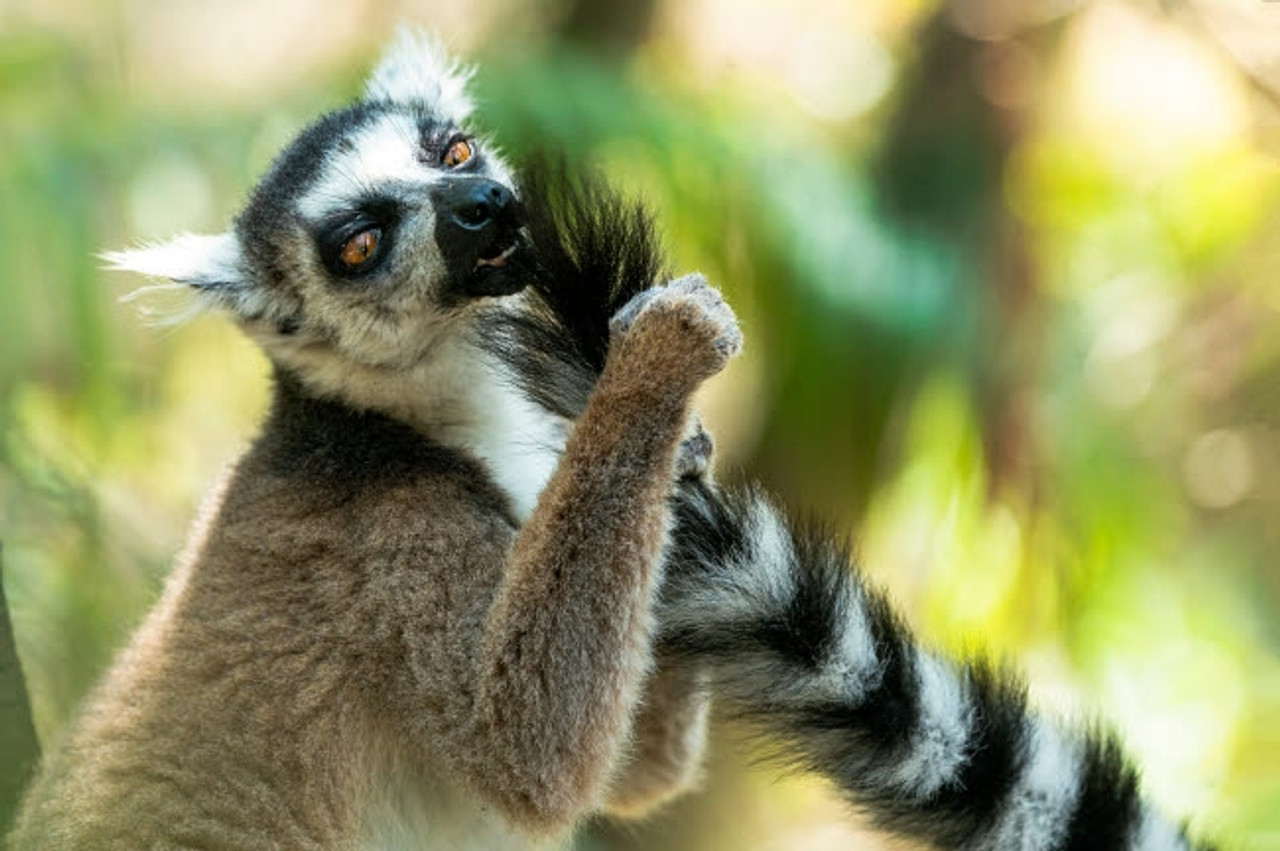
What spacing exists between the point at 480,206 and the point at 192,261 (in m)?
0.80

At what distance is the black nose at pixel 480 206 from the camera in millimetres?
3178

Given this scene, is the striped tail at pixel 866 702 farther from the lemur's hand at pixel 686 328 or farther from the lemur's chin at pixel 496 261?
the lemur's chin at pixel 496 261

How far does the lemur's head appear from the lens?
322cm

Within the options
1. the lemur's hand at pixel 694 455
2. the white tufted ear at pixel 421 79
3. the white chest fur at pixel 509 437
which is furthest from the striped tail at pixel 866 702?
the white tufted ear at pixel 421 79

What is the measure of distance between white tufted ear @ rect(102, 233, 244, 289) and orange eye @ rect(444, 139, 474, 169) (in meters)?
0.55

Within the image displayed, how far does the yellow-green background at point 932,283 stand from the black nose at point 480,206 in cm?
143

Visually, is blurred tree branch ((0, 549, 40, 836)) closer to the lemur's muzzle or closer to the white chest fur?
the white chest fur

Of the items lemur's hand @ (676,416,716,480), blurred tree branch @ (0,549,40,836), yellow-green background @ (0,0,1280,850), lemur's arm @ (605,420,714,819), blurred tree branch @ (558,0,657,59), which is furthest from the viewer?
blurred tree branch @ (558,0,657,59)

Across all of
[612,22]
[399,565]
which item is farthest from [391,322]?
[612,22]

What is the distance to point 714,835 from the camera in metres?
6.44

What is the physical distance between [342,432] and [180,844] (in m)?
0.93

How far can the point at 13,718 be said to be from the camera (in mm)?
2771

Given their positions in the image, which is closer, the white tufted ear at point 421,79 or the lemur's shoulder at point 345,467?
the lemur's shoulder at point 345,467

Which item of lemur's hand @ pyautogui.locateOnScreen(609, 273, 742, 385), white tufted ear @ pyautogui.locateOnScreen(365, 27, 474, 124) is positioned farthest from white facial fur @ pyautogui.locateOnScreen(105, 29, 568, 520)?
lemur's hand @ pyautogui.locateOnScreen(609, 273, 742, 385)
